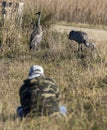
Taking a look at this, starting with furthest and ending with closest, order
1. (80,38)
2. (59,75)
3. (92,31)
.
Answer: (92,31) < (80,38) < (59,75)

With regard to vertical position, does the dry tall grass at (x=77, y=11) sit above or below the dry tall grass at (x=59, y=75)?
above

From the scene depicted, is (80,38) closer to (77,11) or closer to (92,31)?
(92,31)

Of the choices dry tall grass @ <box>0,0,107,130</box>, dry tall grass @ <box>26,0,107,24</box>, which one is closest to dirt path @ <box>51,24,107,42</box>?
dry tall grass @ <box>0,0,107,130</box>

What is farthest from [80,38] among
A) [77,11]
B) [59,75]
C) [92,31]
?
[77,11]

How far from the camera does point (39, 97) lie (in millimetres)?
6895

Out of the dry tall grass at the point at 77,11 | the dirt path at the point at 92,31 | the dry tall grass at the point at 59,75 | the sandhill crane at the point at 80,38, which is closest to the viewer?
the dry tall grass at the point at 59,75

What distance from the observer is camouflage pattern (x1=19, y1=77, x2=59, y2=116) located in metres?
6.88

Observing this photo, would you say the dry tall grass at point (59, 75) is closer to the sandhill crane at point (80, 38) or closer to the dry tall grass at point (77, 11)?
the sandhill crane at point (80, 38)

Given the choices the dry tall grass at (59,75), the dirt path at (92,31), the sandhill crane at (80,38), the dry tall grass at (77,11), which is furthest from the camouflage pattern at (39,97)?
the dry tall grass at (77,11)

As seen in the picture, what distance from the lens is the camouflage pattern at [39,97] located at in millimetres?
6875

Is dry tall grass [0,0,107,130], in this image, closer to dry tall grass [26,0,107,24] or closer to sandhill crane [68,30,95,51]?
sandhill crane [68,30,95,51]

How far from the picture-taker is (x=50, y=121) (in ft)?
22.6

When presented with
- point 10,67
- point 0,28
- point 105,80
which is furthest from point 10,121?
point 0,28

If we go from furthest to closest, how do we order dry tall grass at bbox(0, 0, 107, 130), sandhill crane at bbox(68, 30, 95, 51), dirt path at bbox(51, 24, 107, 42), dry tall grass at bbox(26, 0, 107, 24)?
dry tall grass at bbox(26, 0, 107, 24), dirt path at bbox(51, 24, 107, 42), sandhill crane at bbox(68, 30, 95, 51), dry tall grass at bbox(0, 0, 107, 130)
